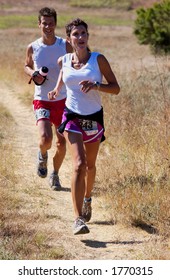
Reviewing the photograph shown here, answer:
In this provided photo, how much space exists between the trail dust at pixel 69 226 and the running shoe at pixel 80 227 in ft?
0.30

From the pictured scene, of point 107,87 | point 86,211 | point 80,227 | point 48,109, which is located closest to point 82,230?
point 80,227

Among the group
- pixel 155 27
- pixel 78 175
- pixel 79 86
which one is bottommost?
pixel 155 27

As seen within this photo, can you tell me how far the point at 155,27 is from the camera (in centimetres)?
2981

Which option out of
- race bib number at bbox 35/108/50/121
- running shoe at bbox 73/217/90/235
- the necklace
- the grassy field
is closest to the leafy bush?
the grassy field

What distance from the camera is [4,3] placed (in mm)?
74875

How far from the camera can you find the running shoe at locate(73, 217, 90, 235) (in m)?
5.76

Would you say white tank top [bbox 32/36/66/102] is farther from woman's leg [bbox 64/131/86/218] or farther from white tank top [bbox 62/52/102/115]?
woman's leg [bbox 64/131/86/218]

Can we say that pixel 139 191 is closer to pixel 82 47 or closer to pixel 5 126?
pixel 82 47

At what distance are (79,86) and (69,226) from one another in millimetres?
1362

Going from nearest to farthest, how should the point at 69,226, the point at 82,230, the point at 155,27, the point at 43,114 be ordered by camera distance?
1. the point at 82,230
2. the point at 69,226
3. the point at 43,114
4. the point at 155,27

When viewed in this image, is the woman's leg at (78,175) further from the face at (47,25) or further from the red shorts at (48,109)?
the face at (47,25)

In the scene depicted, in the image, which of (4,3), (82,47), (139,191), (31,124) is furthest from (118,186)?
(4,3)

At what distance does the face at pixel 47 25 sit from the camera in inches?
287

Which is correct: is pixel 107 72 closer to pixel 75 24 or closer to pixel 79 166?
pixel 75 24
